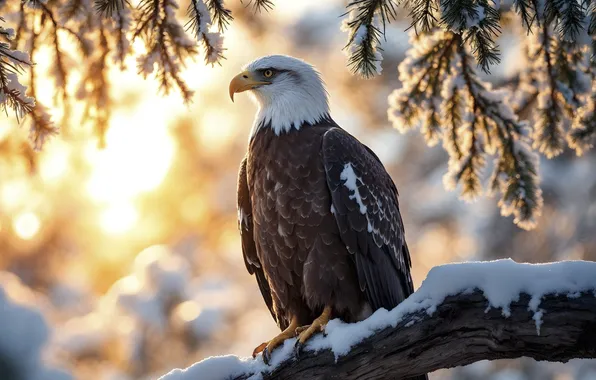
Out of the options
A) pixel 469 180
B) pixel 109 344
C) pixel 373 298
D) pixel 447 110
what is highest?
pixel 109 344

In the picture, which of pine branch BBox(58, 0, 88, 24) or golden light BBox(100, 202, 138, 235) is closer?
pine branch BBox(58, 0, 88, 24)

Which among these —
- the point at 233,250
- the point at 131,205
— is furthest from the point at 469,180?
the point at 233,250

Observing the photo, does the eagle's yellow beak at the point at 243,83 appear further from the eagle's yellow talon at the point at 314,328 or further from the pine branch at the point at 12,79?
the pine branch at the point at 12,79

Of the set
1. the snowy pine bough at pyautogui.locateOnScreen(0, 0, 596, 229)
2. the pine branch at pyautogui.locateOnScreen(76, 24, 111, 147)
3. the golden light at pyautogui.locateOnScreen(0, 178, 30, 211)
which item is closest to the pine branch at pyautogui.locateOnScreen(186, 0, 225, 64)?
the snowy pine bough at pyautogui.locateOnScreen(0, 0, 596, 229)

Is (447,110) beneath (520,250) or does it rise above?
beneath

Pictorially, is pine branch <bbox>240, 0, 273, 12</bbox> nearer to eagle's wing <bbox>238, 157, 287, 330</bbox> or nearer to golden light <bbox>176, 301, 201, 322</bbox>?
eagle's wing <bbox>238, 157, 287, 330</bbox>

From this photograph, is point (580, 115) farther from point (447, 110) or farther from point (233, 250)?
point (233, 250)

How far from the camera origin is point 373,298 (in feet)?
16.2

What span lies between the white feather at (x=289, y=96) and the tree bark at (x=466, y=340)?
190 cm

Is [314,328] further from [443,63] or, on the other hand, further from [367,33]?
[443,63]

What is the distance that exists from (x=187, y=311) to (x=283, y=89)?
627cm

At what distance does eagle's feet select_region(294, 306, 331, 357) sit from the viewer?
4204 millimetres

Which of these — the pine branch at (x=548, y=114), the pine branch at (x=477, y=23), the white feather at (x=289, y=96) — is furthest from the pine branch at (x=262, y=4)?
the pine branch at (x=548, y=114)

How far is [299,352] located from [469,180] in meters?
2.07
